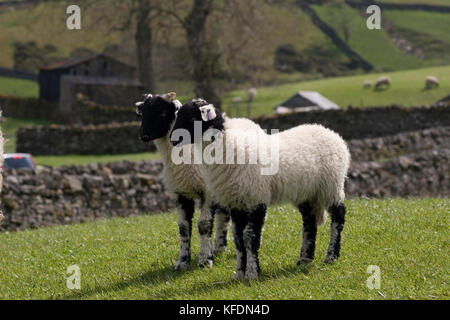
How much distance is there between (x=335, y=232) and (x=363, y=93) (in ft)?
137

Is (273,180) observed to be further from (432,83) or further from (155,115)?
(432,83)

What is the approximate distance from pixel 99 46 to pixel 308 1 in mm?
36586

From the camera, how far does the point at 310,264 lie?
22.5 feet

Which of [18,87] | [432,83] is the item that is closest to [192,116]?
[432,83]

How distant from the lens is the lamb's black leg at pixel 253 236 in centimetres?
632

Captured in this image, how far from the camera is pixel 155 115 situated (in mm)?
6828

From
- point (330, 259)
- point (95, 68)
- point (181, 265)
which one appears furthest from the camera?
point (95, 68)

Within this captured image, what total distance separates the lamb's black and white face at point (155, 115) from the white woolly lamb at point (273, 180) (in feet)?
1.96

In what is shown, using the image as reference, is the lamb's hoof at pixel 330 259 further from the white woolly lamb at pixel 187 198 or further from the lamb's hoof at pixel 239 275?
the white woolly lamb at pixel 187 198

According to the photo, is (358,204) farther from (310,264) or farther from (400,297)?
(400,297)

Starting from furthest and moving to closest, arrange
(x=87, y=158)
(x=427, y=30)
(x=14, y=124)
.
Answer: (x=427, y=30), (x=14, y=124), (x=87, y=158)

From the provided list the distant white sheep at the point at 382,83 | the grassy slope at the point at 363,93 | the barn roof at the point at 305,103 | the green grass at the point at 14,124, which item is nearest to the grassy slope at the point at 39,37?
the grassy slope at the point at 363,93

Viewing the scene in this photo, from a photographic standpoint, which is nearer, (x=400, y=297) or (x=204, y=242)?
(x=400, y=297)
